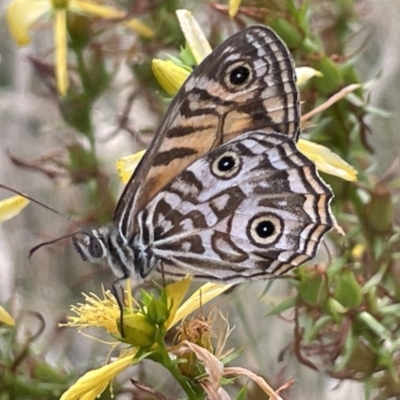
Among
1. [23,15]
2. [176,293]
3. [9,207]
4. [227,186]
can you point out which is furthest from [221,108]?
[23,15]

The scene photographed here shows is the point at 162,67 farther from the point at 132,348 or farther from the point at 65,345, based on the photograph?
the point at 65,345

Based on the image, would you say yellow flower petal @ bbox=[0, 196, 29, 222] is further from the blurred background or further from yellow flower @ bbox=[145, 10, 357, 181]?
yellow flower @ bbox=[145, 10, 357, 181]

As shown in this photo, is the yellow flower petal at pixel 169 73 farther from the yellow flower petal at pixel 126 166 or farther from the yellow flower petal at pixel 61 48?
the yellow flower petal at pixel 61 48

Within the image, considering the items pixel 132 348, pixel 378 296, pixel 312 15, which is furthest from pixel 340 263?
pixel 312 15

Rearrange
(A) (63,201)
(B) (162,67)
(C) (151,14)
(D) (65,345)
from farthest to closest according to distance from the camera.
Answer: (A) (63,201) → (D) (65,345) → (C) (151,14) → (B) (162,67)

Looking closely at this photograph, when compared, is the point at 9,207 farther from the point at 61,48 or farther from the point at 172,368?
the point at 172,368

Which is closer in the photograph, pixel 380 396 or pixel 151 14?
pixel 380 396

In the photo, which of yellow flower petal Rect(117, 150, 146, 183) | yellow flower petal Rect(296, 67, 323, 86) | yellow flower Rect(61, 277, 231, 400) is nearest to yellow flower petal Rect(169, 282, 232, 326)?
yellow flower Rect(61, 277, 231, 400)
